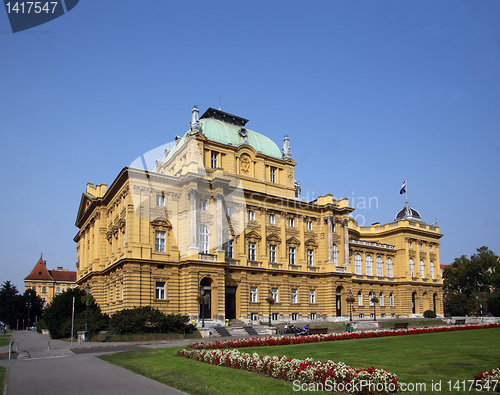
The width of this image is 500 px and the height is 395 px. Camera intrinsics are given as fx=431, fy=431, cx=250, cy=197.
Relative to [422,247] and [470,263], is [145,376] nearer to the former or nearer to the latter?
[422,247]

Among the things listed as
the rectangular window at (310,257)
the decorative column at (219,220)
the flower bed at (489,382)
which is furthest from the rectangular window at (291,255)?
the flower bed at (489,382)

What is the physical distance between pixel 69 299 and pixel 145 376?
30.7m

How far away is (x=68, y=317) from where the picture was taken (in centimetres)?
4159

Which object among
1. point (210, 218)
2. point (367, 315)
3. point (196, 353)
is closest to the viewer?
point (196, 353)

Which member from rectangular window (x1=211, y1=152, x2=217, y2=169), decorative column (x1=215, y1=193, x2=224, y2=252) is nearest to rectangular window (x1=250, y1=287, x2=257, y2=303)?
decorative column (x1=215, y1=193, x2=224, y2=252)

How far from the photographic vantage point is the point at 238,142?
55031 millimetres

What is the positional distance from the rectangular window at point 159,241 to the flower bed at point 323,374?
92.9 ft

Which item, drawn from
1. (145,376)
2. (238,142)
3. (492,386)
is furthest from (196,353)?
(238,142)

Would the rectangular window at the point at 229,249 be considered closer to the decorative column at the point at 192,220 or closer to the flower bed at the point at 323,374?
the decorative column at the point at 192,220

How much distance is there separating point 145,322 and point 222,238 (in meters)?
13.9

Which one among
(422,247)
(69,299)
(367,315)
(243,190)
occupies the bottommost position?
(367,315)

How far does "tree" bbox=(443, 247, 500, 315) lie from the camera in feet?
263

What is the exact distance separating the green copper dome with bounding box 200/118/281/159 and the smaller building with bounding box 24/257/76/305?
87.3m

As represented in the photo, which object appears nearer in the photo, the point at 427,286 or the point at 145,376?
the point at 145,376
